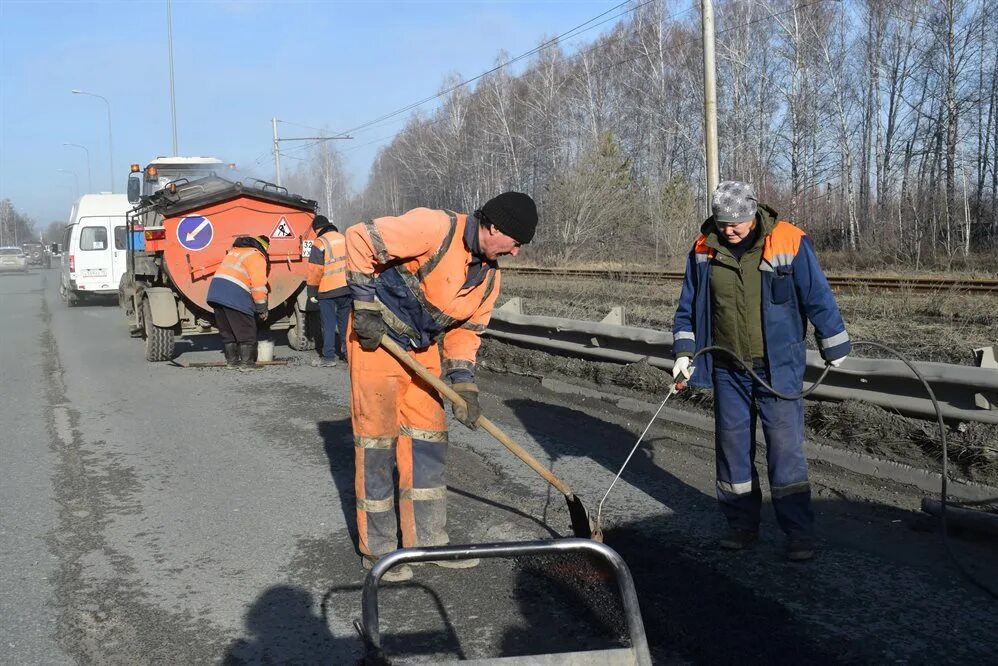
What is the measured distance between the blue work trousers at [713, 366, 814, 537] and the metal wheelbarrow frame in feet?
7.32

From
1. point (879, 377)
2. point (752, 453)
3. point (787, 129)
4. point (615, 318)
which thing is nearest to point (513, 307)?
point (615, 318)

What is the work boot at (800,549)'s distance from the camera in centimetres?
424

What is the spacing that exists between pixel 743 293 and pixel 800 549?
1201 millimetres

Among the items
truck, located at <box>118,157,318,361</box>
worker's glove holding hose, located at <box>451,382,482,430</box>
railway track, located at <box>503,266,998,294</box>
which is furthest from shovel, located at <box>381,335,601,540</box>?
railway track, located at <box>503,266,998,294</box>

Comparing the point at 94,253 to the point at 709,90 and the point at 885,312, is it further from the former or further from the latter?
the point at 885,312

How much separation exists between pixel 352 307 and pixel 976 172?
33.7m

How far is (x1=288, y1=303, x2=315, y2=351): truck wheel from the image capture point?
12445 millimetres

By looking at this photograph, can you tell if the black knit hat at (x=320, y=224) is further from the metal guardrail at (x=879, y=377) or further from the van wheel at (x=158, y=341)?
the metal guardrail at (x=879, y=377)

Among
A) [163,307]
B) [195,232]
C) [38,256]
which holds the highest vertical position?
[38,256]

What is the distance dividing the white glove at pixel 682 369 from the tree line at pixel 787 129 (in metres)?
19.2

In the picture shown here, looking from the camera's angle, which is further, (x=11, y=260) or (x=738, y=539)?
(x=11, y=260)

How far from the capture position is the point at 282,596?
405 cm

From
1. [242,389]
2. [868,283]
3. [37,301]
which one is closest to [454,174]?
[37,301]

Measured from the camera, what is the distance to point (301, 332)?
12.5 m
